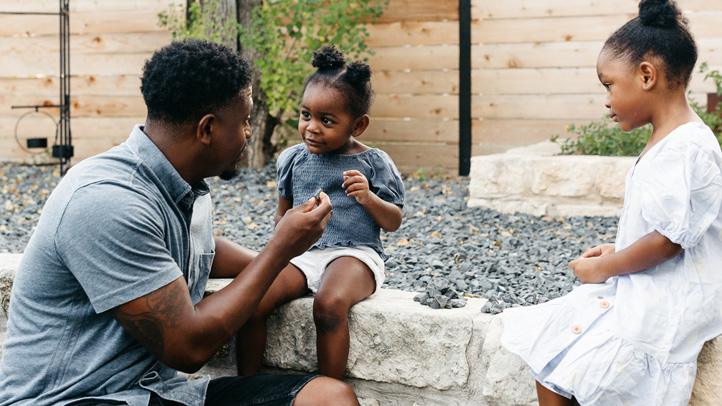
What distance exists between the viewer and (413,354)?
2.31 m

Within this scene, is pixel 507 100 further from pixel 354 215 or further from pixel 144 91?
pixel 144 91

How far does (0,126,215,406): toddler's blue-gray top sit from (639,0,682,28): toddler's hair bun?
50.7 inches

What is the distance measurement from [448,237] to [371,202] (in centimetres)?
174

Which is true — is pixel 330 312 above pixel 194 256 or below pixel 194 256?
below

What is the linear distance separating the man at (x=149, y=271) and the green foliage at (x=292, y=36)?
408cm

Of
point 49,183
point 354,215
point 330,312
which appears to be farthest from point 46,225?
point 49,183

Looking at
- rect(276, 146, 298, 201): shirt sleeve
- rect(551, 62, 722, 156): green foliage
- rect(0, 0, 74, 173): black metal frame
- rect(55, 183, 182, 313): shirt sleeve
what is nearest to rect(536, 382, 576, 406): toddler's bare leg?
rect(55, 183, 182, 313): shirt sleeve

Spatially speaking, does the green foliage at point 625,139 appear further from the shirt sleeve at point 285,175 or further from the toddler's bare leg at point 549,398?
the toddler's bare leg at point 549,398

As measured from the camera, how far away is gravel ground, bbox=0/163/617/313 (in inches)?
115

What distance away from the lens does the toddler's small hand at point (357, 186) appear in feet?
7.80

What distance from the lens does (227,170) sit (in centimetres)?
199

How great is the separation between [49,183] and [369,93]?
4.58 metres

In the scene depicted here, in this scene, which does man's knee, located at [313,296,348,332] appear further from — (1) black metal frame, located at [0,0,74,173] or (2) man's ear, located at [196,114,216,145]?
(1) black metal frame, located at [0,0,74,173]

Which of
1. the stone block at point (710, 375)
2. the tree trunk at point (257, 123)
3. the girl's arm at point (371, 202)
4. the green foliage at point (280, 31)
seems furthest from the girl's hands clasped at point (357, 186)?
the tree trunk at point (257, 123)
